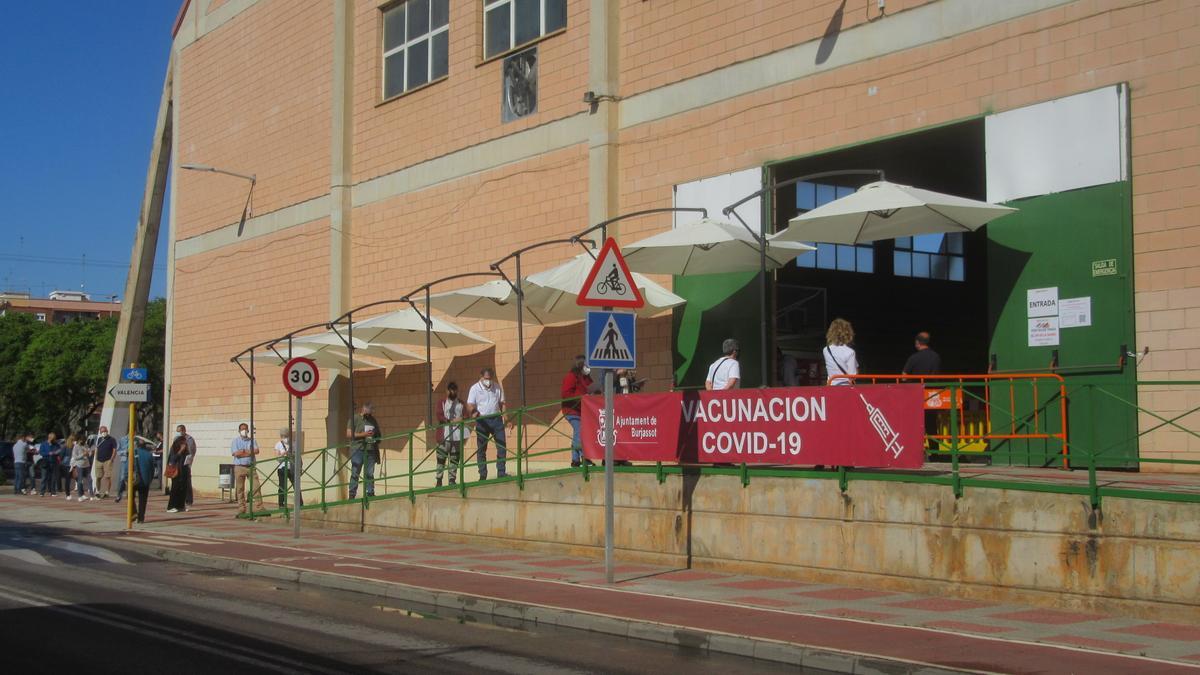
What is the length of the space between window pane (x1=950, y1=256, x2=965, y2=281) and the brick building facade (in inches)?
5.5

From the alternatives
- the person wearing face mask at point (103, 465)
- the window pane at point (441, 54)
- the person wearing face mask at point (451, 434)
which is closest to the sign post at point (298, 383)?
the person wearing face mask at point (451, 434)

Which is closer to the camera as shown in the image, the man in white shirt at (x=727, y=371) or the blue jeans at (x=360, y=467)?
the man in white shirt at (x=727, y=371)

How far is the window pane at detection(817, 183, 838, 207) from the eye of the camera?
20688 millimetres

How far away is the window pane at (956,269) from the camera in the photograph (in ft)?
76.7

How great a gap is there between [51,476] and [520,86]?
72.6ft

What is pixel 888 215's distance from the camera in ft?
48.4

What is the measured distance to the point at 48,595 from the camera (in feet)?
40.3

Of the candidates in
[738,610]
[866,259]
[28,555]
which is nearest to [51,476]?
[28,555]

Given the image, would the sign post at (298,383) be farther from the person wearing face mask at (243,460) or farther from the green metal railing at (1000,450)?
the person wearing face mask at (243,460)

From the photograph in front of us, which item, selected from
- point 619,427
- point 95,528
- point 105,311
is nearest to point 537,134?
point 619,427

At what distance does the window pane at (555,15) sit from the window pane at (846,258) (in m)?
6.54

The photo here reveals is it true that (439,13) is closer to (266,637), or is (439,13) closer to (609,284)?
(609,284)

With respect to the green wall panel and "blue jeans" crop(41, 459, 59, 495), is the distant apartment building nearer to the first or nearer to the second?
"blue jeans" crop(41, 459, 59, 495)

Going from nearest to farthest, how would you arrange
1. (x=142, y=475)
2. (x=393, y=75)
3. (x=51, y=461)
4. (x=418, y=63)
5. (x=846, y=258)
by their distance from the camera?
(x=846, y=258) → (x=142, y=475) → (x=418, y=63) → (x=393, y=75) → (x=51, y=461)
